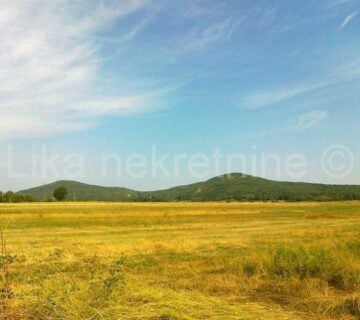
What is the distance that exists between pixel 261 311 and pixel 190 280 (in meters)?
5.55

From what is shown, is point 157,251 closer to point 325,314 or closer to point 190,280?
point 190,280

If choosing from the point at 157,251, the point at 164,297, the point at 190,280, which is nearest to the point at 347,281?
the point at 190,280

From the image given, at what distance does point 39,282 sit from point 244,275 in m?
6.37

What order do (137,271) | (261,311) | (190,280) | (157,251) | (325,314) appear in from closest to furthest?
1. (261,311)
2. (325,314)
3. (190,280)
4. (137,271)
5. (157,251)

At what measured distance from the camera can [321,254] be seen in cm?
1542

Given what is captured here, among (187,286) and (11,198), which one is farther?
(11,198)

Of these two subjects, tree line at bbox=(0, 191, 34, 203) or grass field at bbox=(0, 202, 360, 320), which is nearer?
grass field at bbox=(0, 202, 360, 320)

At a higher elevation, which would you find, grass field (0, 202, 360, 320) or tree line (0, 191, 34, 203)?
tree line (0, 191, 34, 203)

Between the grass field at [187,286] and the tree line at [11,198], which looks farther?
the tree line at [11,198]

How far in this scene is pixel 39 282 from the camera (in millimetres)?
11203

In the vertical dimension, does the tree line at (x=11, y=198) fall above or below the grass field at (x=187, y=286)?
above

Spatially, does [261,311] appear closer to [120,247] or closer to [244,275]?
[244,275]

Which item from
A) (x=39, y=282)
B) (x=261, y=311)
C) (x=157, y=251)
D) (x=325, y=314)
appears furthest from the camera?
(x=157, y=251)

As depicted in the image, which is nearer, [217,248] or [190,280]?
[190,280]
